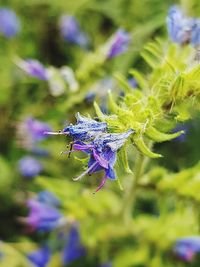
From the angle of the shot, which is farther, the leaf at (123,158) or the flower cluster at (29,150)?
the flower cluster at (29,150)

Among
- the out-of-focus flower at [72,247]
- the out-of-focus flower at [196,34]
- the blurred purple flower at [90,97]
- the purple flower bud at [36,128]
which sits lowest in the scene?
the out-of-focus flower at [72,247]

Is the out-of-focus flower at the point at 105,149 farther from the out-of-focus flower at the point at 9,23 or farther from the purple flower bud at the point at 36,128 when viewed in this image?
the out-of-focus flower at the point at 9,23

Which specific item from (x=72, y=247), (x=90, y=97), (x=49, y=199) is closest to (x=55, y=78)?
(x=90, y=97)

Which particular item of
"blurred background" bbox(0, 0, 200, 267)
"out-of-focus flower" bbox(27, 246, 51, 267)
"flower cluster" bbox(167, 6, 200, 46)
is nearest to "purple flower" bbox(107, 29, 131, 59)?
"blurred background" bbox(0, 0, 200, 267)

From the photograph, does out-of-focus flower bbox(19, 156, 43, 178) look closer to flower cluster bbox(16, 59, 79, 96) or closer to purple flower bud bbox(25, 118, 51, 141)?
purple flower bud bbox(25, 118, 51, 141)

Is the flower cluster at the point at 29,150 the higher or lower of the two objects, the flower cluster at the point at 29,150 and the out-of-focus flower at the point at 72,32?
the lower

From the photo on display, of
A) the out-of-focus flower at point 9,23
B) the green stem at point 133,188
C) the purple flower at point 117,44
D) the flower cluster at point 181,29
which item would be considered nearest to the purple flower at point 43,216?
the green stem at point 133,188

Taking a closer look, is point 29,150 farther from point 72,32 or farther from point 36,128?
point 72,32
